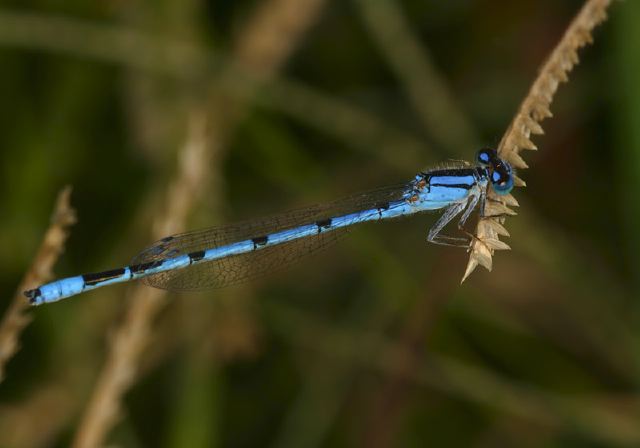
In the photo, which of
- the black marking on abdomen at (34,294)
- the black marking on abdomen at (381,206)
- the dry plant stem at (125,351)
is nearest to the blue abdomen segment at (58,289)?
the black marking on abdomen at (34,294)

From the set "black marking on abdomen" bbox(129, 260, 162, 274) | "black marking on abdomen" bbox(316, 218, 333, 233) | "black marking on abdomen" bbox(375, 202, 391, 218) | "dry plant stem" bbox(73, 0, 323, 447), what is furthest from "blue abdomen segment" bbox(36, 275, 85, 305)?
"black marking on abdomen" bbox(375, 202, 391, 218)

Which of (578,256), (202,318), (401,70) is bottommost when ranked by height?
(202,318)

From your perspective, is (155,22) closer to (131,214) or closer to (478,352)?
(131,214)

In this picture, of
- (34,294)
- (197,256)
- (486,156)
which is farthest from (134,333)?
(486,156)

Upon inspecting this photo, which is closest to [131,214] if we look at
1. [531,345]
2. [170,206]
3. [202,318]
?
[202,318]

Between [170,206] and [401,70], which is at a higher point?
[401,70]

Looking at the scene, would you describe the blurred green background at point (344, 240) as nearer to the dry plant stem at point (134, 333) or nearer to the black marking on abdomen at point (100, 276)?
the black marking on abdomen at point (100, 276)
